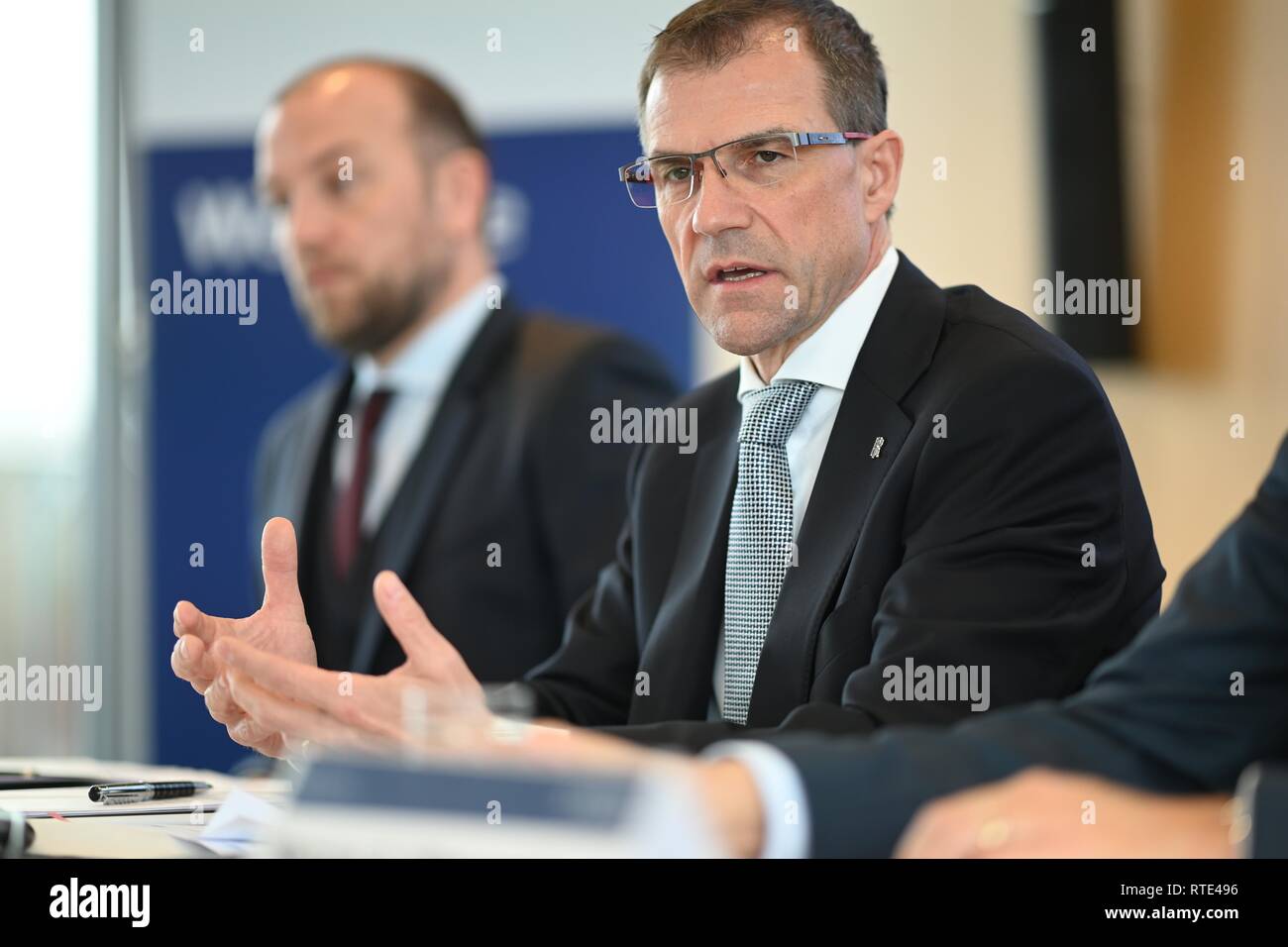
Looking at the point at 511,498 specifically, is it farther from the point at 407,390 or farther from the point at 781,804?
the point at 781,804

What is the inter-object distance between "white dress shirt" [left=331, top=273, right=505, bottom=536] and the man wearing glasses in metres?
1.53

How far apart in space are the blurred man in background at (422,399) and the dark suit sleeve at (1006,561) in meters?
1.78

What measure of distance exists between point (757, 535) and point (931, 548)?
0.34 metres

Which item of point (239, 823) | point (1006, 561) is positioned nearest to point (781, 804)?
point (239, 823)

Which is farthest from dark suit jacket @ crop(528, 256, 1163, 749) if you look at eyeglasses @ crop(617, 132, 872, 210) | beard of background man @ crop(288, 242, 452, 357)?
beard of background man @ crop(288, 242, 452, 357)

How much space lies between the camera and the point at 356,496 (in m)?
3.98

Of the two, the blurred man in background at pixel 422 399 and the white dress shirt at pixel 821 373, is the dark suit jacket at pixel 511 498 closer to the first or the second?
the blurred man in background at pixel 422 399

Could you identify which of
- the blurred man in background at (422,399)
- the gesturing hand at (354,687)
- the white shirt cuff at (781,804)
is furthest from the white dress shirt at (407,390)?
the white shirt cuff at (781,804)

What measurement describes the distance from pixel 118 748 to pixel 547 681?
2.89 m

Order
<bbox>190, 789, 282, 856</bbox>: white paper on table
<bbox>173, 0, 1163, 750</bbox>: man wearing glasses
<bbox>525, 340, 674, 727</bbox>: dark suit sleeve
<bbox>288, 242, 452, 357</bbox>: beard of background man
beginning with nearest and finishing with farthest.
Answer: <bbox>190, 789, 282, 856</bbox>: white paper on table < <bbox>173, 0, 1163, 750</bbox>: man wearing glasses < <bbox>525, 340, 674, 727</bbox>: dark suit sleeve < <bbox>288, 242, 452, 357</bbox>: beard of background man

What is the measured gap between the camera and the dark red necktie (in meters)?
3.91

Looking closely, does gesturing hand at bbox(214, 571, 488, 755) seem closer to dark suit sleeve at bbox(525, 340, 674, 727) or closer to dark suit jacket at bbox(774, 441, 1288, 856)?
dark suit jacket at bbox(774, 441, 1288, 856)

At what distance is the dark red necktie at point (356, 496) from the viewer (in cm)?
391

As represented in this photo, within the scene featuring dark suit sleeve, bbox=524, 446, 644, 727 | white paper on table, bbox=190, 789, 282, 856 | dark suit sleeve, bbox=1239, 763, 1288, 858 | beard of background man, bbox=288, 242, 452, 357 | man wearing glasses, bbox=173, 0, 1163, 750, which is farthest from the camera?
beard of background man, bbox=288, 242, 452, 357
